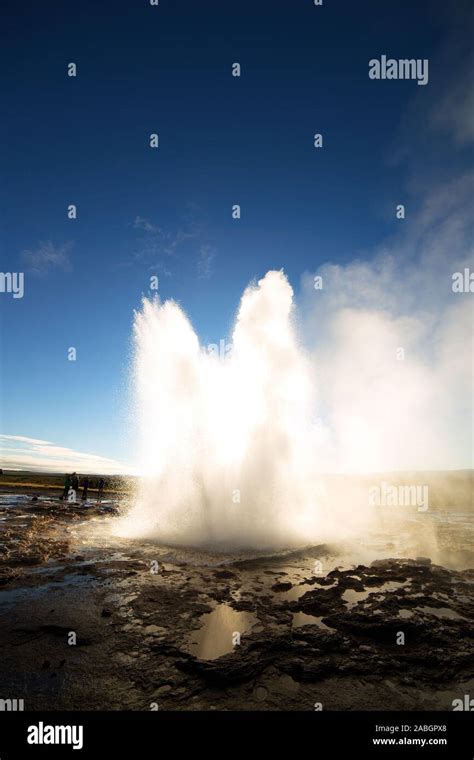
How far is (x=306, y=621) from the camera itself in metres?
8.81

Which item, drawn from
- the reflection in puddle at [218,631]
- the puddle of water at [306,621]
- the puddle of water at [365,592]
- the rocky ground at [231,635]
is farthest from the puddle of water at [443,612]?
the reflection in puddle at [218,631]

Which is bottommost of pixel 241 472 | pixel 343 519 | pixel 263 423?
pixel 343 519

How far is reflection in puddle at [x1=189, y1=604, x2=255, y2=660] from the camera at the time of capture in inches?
280

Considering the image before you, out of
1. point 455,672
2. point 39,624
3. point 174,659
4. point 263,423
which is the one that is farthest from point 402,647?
point 263,423

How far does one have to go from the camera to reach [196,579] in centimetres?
1188

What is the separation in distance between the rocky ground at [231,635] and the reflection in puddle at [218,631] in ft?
0.15

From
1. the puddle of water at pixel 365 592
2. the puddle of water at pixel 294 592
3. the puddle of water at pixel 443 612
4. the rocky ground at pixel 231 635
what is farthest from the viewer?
the puddle of water at pixel 294 592

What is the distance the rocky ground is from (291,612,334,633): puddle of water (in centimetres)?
6

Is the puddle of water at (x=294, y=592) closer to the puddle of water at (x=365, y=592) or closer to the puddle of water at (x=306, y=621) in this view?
the puddle of water at (x=306, y=621)

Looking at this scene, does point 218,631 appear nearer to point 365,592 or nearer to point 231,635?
point 231,635

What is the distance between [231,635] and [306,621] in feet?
7.43

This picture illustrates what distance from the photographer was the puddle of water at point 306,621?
8.45m

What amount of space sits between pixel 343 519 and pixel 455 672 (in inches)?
843
